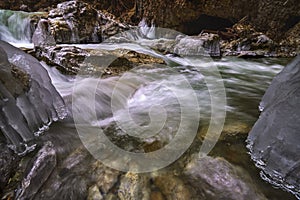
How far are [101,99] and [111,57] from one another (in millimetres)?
1632

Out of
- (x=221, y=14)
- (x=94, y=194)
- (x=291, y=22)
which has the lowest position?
(x=94, y=194)

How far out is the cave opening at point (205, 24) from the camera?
10.3 metres

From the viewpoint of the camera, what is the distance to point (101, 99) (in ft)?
11.2

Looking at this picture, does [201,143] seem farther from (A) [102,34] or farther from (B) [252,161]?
(A) [102,34]

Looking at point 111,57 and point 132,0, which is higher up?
point 132,0

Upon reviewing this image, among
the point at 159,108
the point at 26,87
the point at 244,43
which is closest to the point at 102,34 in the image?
the point at 244,43

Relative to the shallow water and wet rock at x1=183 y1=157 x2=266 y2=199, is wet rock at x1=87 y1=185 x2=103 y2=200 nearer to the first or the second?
the shallow water

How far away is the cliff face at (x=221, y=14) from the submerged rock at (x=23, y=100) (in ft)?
28.4

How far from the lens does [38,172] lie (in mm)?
1637

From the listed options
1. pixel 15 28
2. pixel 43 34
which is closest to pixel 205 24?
pixel 43 34

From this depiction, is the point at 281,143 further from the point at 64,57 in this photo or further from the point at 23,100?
the point at 64,57

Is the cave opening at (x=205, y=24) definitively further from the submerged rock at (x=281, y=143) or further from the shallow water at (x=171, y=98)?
the submerged rock at (x=281, y=143)

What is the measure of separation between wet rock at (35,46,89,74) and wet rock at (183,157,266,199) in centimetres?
316

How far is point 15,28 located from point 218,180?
9.41 meters
